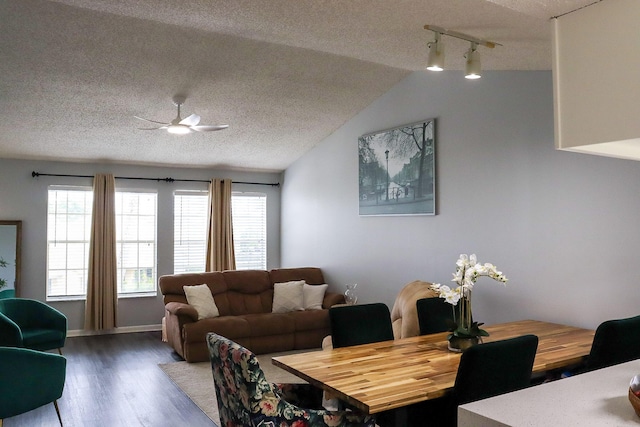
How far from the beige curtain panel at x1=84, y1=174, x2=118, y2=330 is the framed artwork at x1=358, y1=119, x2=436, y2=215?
358 cm

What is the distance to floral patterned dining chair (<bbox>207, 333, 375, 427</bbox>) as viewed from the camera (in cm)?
233

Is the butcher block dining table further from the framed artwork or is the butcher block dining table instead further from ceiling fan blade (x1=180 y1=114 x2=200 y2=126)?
ceiling fan blade (x1=180 y1=114 x2=200 y2=126)

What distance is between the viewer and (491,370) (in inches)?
93.4

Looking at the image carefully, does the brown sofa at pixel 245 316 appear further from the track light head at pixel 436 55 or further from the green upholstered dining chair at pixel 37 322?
the track light head at pixel 436 55

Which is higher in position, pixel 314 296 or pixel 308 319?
pixel 314 296

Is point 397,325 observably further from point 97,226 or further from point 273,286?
point 97,226

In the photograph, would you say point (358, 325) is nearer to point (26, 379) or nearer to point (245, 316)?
point (26, 379)

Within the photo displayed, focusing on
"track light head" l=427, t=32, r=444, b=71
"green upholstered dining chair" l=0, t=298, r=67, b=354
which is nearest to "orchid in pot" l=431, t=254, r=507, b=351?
"track light head" l=427, t=32, r=444, b=71

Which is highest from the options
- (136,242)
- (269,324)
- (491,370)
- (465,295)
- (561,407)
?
(136,242)

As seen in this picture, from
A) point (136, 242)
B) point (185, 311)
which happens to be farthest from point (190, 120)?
point (136, 242)

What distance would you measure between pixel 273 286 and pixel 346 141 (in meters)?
2.19

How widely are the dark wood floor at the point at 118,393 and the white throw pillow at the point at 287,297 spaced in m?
1.45

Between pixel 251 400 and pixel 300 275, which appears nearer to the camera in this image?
pixel 251 400

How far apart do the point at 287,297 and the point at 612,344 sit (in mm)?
4713
